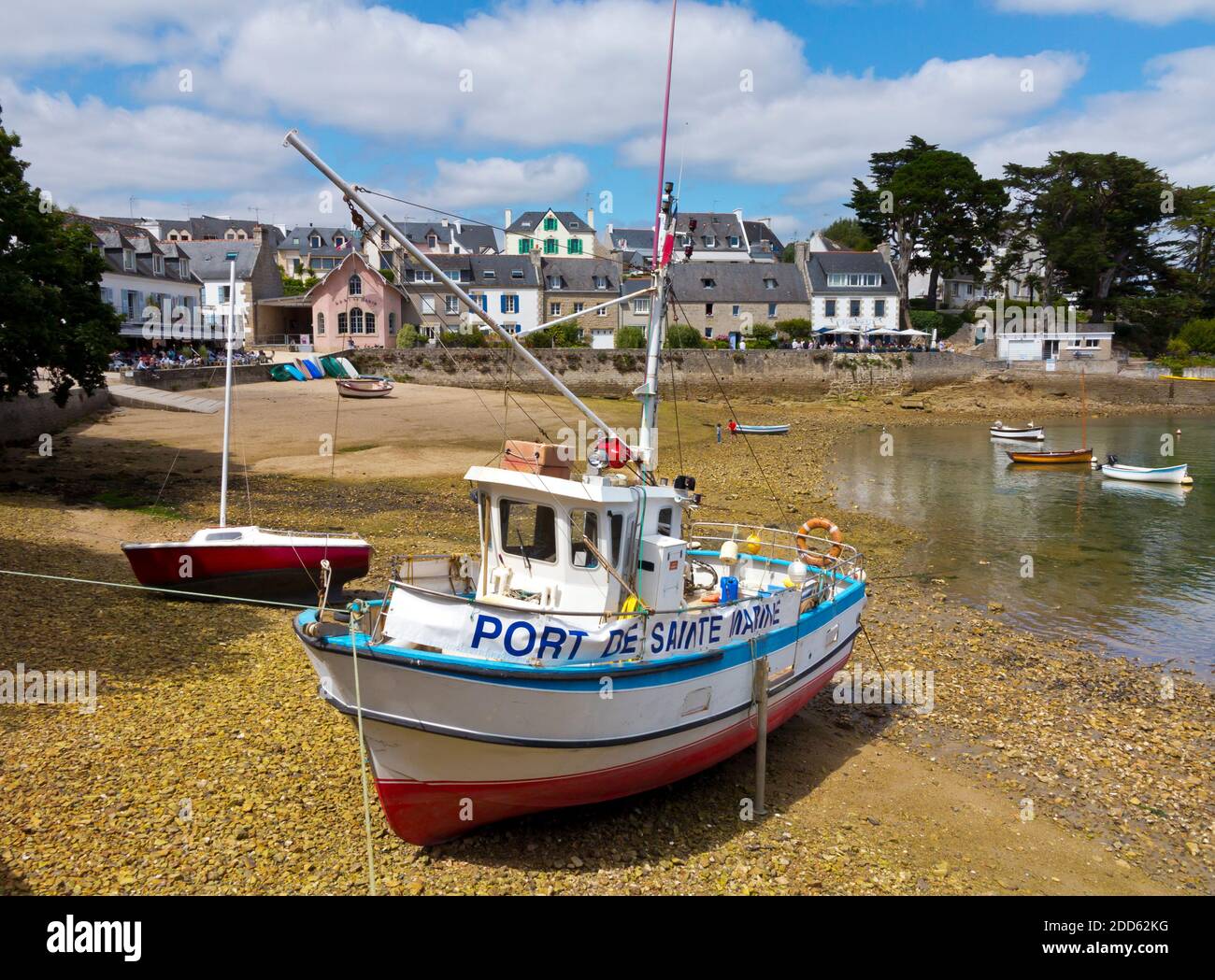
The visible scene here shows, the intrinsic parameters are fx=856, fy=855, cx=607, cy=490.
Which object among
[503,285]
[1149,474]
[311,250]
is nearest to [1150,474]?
[1149,474]

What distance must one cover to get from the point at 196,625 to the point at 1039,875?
14104mm

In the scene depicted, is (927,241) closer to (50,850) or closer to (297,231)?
(297,231)

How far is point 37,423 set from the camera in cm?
3538

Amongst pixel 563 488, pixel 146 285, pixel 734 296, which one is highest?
pixel 734 296

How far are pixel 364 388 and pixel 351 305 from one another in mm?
17725

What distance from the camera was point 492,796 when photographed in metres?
9.90

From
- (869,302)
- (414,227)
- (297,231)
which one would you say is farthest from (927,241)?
(297,231)

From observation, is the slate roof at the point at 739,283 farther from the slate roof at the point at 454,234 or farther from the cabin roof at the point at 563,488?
the cabin roof at the point at 563,488

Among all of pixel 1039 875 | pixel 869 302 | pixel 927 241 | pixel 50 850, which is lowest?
pixel 1039 875

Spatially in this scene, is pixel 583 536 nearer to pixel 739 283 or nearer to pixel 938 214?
pixel 739 283

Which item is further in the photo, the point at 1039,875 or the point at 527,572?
the point at 527,572

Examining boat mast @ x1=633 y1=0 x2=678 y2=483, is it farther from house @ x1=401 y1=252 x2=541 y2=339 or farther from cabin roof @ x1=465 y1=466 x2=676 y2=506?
house @ x1=401 y1=252 x2=541 y2=339

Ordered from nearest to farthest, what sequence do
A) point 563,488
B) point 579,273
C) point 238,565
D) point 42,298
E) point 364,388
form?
point 563,488, point 238,565, point 42,298, point 364,388, point 579,273

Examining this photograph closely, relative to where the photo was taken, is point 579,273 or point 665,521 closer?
point 665,521
